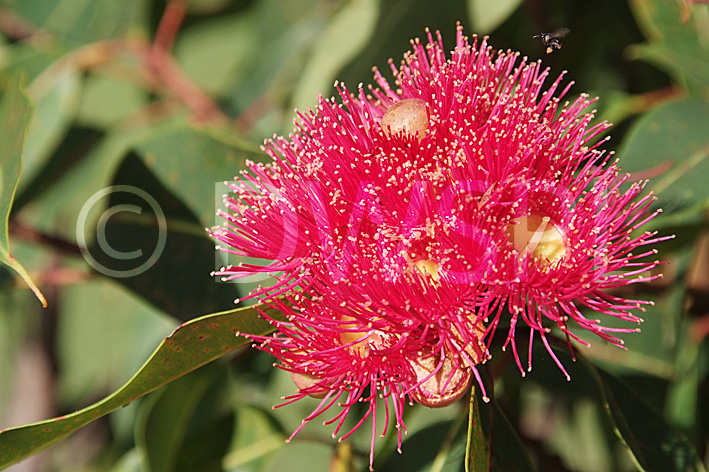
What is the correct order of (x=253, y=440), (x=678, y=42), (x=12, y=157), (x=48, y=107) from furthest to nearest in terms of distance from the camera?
(x=48, y=107) < (x=253, y=440) < (x=678, y=42) < (x=12, y=157)

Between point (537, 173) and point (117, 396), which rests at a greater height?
point (537, 173)

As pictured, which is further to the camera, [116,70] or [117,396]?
[116,70]

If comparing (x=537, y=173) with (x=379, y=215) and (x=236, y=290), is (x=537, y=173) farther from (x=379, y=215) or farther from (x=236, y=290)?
(x=236, y=290)

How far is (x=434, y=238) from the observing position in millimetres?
834

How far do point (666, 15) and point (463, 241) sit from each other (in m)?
0.66

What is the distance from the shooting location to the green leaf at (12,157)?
811 mm

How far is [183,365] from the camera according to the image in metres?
0.90

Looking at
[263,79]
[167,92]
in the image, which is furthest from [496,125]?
[167,92]

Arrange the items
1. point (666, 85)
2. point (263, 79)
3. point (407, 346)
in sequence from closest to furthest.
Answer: point (407, 346), point (666, 85), point (263, 79)

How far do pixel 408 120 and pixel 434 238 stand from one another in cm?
15

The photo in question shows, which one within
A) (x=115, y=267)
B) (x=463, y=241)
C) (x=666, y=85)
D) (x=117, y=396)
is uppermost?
(x=666, y=85)

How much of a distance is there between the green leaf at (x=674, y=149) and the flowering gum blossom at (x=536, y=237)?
0.93ft

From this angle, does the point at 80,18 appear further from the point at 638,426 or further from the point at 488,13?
the point at 638,426

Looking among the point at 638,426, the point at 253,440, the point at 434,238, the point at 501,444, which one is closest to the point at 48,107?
the point at 253,440
